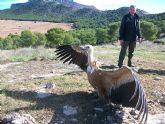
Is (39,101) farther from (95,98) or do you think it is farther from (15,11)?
(15,11)

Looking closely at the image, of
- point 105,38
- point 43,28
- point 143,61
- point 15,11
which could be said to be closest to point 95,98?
point 143,61

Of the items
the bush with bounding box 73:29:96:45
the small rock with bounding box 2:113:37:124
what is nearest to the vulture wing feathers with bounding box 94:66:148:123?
the small rock with bounding box 2:113:37:124

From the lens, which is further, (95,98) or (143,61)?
(143,61)

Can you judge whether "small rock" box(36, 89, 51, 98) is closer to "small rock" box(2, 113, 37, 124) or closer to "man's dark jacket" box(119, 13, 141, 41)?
"small rock" box(2, 113, 37, 124)

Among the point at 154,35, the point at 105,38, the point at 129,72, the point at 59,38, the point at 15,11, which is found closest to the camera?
the point at 129,72

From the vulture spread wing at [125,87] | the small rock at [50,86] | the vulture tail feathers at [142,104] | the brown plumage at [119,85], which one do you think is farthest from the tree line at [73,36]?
the vulture tail feathers at [142,104]

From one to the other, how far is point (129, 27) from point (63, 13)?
8960 cm

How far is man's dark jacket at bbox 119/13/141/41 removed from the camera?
11852 millimetres

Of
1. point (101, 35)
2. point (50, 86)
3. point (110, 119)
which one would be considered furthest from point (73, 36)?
point (110, 119)

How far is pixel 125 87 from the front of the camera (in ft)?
28.6

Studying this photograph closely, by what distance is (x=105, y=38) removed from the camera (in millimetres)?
66438

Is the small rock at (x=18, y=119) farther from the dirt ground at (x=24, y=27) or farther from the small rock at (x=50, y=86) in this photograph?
the dirt ground at (x=24, y=27)

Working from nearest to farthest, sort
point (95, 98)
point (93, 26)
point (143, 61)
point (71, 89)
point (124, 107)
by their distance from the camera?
1. point (124, 107)
2. point (95, 98)
3. point (71, 89)
4. point (143, 61)
5. point (93, 26)

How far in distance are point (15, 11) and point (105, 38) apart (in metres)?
40.6
